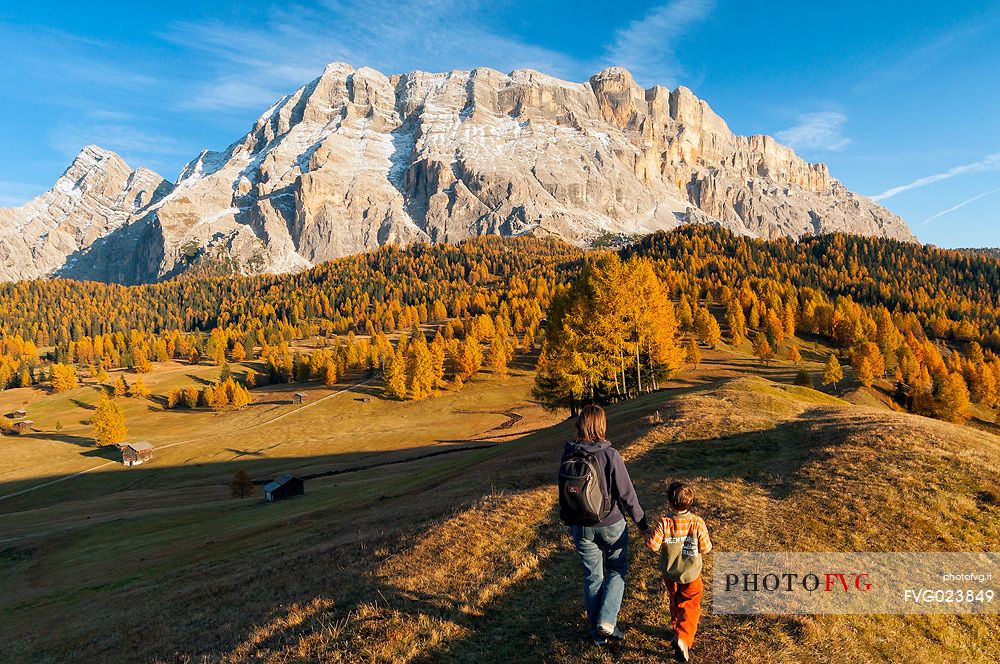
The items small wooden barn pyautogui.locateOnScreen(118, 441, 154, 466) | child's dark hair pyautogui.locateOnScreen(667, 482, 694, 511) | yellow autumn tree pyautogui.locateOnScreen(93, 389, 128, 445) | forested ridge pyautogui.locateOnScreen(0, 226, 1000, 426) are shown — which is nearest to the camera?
child's dark hair pyautogui.locateOnScreen(667, 482, 694, 511)

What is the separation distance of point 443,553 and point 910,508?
1190cm

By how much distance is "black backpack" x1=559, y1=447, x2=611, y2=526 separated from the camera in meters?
7.45

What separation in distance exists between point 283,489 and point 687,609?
48756mm

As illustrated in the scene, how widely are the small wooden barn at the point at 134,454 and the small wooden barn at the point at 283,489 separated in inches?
1854

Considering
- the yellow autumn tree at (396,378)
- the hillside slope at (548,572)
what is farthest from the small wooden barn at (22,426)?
the hillside slope at (548,572)

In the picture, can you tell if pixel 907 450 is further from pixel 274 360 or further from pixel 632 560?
pixel 274 360

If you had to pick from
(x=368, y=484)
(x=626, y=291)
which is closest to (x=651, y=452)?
(x=626, y=291)

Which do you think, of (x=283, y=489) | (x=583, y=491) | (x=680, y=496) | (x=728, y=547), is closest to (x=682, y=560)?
(x=680, y=496)

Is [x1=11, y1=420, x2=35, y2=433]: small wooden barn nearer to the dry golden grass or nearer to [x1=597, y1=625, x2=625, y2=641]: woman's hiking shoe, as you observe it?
the dry golden grass

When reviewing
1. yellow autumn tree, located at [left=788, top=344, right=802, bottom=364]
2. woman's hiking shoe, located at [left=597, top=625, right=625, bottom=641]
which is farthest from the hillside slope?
yellow autumn tree, located at [left=788, top=344, right=802, bottom=364]

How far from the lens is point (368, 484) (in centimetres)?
4353

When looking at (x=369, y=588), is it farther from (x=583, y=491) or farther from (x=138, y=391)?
(x=138, y=391)

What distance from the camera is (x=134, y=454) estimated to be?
79938 millimetres

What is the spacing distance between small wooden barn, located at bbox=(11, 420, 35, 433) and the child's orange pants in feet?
482
